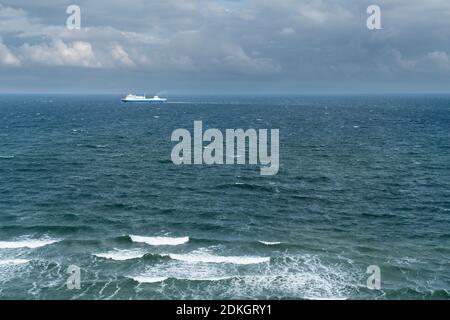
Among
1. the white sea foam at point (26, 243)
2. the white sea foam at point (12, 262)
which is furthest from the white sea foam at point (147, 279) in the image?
the white sea foam at point (26, 243)

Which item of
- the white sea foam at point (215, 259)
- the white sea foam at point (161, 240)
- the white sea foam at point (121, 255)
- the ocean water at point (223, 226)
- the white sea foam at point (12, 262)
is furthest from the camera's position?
the white sea foam at point (161, 240)

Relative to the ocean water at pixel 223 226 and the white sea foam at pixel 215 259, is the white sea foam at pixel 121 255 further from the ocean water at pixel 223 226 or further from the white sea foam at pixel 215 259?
the white sea foam at pixel 215 259

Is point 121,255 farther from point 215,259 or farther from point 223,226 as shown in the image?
point 223,226

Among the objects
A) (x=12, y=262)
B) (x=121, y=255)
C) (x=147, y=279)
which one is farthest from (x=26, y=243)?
(x=147, y=279)

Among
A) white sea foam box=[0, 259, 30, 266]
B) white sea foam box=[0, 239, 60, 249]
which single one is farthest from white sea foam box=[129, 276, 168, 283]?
white sea foam box=[0, 239, 60, 249]
